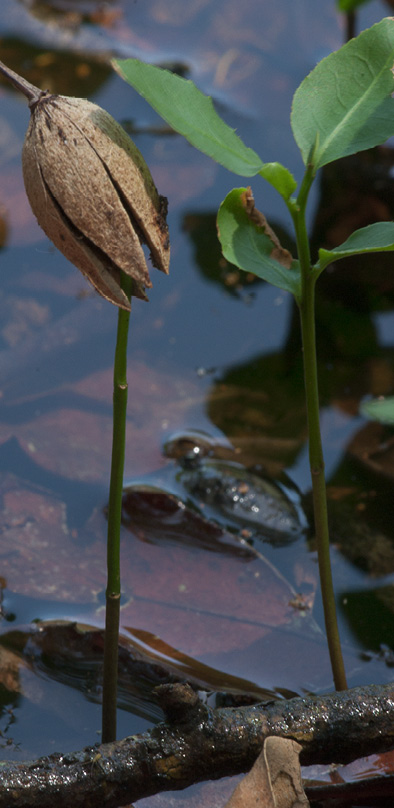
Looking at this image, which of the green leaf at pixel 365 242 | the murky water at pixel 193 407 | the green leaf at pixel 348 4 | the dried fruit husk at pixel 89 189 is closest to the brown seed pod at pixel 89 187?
the dried fruit husk at pixel 89 189

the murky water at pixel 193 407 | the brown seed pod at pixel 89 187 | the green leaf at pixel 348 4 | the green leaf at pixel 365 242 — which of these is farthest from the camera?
the green leaf at pixel 348 4

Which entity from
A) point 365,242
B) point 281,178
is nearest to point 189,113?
point 281,178

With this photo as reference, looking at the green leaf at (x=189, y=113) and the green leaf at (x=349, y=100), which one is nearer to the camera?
the green leaf at (x=189, y=113)

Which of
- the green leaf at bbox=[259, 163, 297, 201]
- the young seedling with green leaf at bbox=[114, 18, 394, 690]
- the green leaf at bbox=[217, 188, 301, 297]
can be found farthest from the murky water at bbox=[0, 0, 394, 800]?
the green leaf at bbox=[259, 163, 297, 201]

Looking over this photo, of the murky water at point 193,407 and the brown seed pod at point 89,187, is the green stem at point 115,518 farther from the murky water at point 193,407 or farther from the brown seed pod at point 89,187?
the murky water at point 193,407

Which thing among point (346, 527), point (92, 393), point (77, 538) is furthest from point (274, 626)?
point (92, 393)

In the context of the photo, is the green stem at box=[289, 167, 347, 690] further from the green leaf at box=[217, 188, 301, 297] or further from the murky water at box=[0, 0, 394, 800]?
the murky water at box=[0, 0, 394, 800]

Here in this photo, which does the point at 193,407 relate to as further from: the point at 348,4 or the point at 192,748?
the point at 348,4
